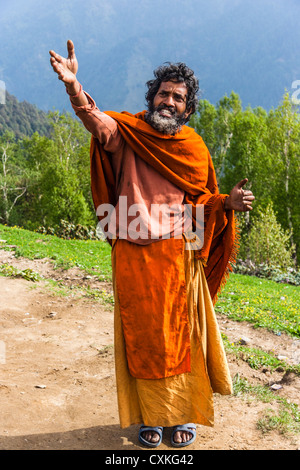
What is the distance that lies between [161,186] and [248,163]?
20190 millimetres

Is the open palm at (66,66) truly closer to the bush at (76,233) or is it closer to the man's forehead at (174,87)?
the man's forehead at (174,87)

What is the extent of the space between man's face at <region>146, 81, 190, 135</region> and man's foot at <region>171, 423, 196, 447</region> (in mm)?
1925

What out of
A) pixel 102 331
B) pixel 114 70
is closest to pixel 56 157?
pixel 102 331

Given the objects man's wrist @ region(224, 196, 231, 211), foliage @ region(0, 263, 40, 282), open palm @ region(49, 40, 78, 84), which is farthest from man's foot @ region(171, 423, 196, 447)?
foliage @ region(0, 263, 40, 282)

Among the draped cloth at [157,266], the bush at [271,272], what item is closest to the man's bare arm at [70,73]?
the draped cloth at [157,266]

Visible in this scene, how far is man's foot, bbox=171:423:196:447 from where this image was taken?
8.87 feet

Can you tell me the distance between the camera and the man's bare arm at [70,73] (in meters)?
2.23

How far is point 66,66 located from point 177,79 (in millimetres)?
791

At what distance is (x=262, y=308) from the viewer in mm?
6539

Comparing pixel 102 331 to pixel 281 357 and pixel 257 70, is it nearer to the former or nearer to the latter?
pixel 281 357

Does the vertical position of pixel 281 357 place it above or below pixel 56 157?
below

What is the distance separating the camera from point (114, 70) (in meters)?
127

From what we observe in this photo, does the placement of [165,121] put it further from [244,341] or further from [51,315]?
[51,315]

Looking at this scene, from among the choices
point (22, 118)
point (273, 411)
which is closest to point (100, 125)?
point (273, 411)
